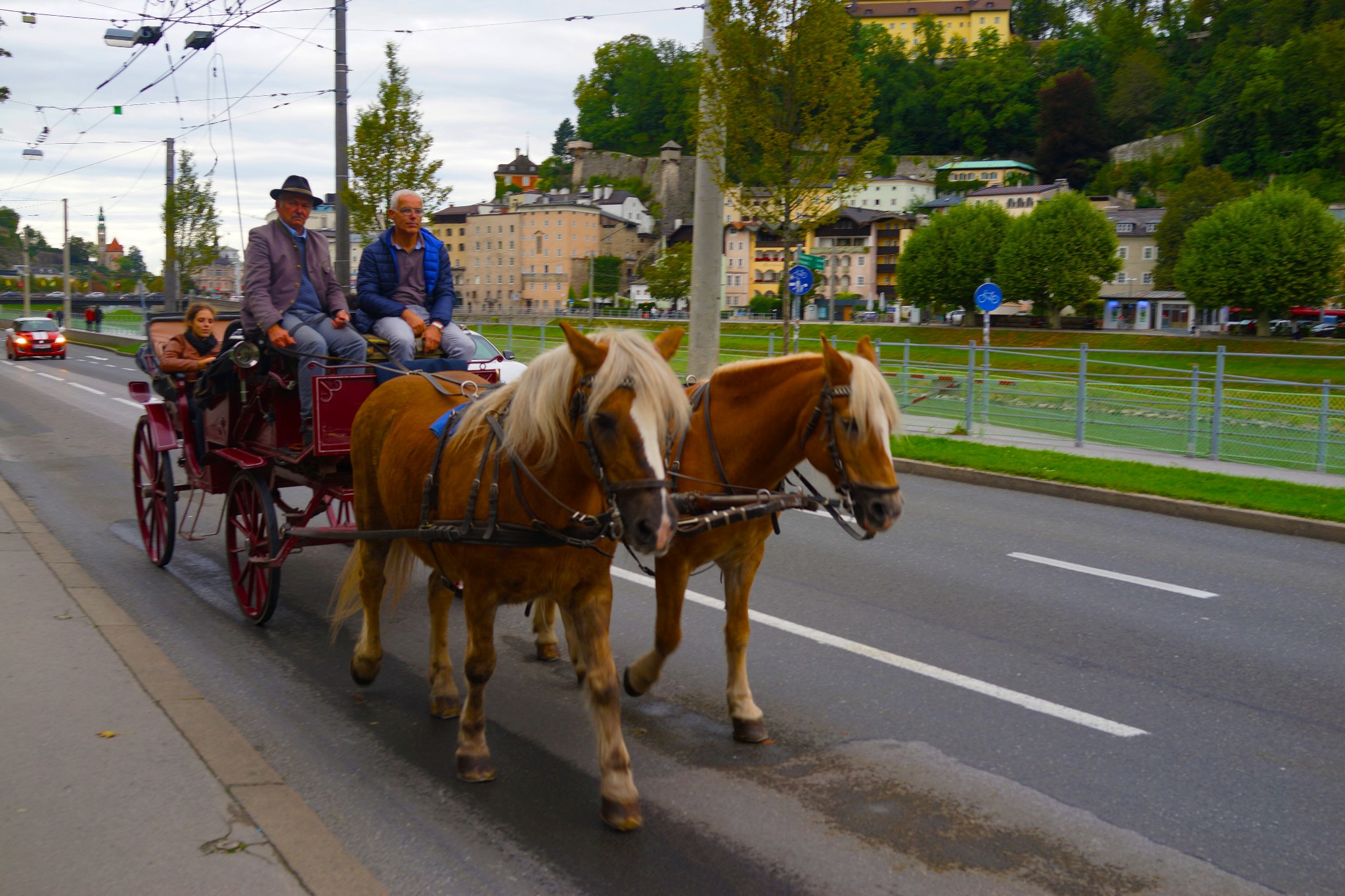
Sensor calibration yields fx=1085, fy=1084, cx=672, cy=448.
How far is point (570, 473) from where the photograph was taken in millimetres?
4254

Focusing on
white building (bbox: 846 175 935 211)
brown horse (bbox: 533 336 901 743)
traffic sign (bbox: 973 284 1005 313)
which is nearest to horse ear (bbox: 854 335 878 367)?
brown horse (bbox: 533 336 901 743)

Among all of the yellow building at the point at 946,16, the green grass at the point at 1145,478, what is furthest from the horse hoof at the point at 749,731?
the yellow building at the point at 946,16

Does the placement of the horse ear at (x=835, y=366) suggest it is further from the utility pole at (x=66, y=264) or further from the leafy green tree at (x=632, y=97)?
the leafy green tree at (x=632, y=97)

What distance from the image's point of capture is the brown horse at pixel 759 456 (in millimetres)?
4637

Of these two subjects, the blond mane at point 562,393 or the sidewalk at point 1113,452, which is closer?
the blond mane at point 562,393

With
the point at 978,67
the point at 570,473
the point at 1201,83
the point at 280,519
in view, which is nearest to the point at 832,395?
the point at 570,473

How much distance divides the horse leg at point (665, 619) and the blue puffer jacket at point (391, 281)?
2.78m

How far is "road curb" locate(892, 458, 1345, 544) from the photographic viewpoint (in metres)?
10.4

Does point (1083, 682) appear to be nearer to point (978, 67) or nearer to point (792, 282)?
point (792, 282)

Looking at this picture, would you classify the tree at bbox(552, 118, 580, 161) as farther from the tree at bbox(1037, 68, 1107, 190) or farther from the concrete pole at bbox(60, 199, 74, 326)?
the concrete pole at bbox(60, 199, 74, 326)

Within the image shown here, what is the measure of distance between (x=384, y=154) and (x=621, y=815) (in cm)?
1636

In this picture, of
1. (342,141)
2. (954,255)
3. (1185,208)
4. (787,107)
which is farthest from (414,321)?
(1185,208)

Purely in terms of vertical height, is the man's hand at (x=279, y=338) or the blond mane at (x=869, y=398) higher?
the man's hand at (x=279, y=338)

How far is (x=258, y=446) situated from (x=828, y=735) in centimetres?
447
